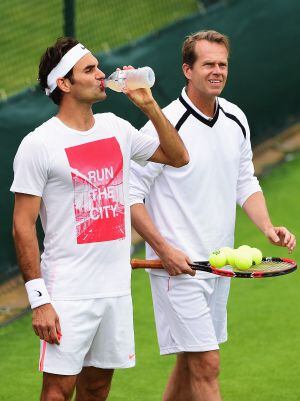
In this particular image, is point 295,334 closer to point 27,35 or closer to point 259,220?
point 259,220

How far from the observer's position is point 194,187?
21.4ft

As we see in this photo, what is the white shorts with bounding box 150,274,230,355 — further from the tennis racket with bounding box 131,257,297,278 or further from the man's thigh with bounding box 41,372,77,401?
the man's thigh with bounding box 41,372,77,401

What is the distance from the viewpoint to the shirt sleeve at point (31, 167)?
5688 millimetres

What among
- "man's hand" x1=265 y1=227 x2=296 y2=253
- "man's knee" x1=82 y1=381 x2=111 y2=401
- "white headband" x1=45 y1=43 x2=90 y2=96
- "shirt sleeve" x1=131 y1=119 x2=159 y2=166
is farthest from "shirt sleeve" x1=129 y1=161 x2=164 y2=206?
"man's knee" x1=82 y1=381 x2=111 y2=401

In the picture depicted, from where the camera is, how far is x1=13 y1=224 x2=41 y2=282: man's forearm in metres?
5.70

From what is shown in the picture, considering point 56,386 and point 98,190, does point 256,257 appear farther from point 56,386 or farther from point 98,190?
point 56,386

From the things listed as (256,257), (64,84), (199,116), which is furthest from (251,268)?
(64,84)

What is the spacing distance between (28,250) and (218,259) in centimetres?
105

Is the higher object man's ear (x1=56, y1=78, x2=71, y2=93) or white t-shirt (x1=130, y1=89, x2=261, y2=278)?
man's ear (x1=56, y1=78, x2=71, y2=93)

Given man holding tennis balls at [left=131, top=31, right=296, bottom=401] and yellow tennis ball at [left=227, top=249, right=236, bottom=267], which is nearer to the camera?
yellow tennis ball at [left=227, top=249, right=236, bottom=267]

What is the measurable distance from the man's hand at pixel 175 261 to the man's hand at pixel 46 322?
85cm

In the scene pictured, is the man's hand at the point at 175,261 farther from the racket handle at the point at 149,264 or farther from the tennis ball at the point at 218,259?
the tennis ball at the point at 218,259

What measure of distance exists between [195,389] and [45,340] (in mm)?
1116

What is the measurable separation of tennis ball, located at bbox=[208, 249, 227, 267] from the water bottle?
959 millimetres
